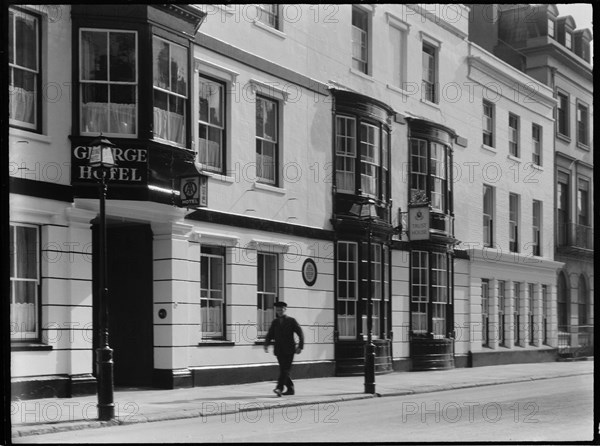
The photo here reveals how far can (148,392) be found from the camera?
15312 millimetres

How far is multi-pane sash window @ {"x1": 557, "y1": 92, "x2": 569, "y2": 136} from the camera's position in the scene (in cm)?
1545

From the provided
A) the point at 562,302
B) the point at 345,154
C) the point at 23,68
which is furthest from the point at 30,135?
the point at 562,302

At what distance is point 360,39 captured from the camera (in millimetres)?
15359

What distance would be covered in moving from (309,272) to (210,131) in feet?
10.1

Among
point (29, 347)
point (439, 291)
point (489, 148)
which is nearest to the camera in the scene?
point (29, 347)

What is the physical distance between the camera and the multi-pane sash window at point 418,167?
14.4 metres

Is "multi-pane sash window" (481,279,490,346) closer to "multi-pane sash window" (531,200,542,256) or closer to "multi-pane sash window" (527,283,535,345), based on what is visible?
"multi-pane sash window" (527,283,535,345)

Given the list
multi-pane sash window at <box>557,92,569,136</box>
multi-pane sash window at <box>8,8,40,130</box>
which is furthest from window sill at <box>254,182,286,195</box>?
multi-pane sash window at <box>557,92,569,136</box>

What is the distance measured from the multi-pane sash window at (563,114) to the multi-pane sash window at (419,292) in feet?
10.6

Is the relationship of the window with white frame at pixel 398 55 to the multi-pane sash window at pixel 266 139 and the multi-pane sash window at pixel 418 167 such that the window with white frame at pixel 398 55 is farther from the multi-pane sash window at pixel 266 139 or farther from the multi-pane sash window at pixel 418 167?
the multi-pane sash window at pixel 266 139

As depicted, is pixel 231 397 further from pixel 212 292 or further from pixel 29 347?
pixel 29 347

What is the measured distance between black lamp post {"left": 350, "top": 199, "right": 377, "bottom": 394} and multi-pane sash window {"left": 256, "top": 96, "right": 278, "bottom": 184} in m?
1.39

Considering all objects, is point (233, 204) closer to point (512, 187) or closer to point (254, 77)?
point (254, 77)

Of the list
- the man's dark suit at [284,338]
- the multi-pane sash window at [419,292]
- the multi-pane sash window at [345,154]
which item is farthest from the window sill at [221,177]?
the multi-pane sash window at [419,292]
